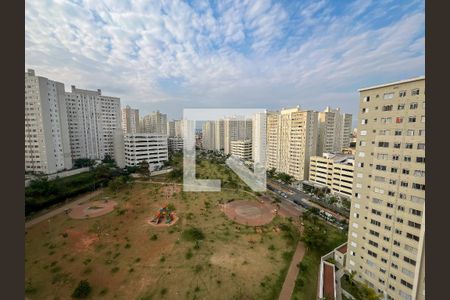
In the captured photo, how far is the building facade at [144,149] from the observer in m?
37.5

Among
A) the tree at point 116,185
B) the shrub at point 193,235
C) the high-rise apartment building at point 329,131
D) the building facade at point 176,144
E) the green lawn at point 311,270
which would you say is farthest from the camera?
the building facade at point 176,144

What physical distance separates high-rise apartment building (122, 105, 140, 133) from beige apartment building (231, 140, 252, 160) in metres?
36.2

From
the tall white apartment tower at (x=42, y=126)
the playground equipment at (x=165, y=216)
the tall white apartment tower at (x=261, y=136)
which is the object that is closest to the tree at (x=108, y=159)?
the tall white apartment tower at (x=42, y=126)

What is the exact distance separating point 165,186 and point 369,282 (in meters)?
27.1

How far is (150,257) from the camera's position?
13.5m

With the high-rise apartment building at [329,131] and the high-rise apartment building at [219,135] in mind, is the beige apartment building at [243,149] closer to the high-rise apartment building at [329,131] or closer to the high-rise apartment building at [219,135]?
the high-rise apartment building at [219,135]

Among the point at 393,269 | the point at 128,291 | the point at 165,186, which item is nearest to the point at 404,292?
the point at 393,269

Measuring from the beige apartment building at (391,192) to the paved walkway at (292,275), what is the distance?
3770 millimetres

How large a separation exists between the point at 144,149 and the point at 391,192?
39.9 metres

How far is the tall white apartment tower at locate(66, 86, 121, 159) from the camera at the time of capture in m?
37.7

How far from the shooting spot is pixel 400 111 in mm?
10867

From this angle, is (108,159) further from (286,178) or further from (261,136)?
(286,178)

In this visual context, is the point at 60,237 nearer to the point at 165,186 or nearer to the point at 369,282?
the point at 165,186

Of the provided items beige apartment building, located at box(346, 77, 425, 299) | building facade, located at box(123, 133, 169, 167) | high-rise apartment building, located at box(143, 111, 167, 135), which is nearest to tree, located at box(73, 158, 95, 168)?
building facade, located at box(123, 133, 169, 167)
